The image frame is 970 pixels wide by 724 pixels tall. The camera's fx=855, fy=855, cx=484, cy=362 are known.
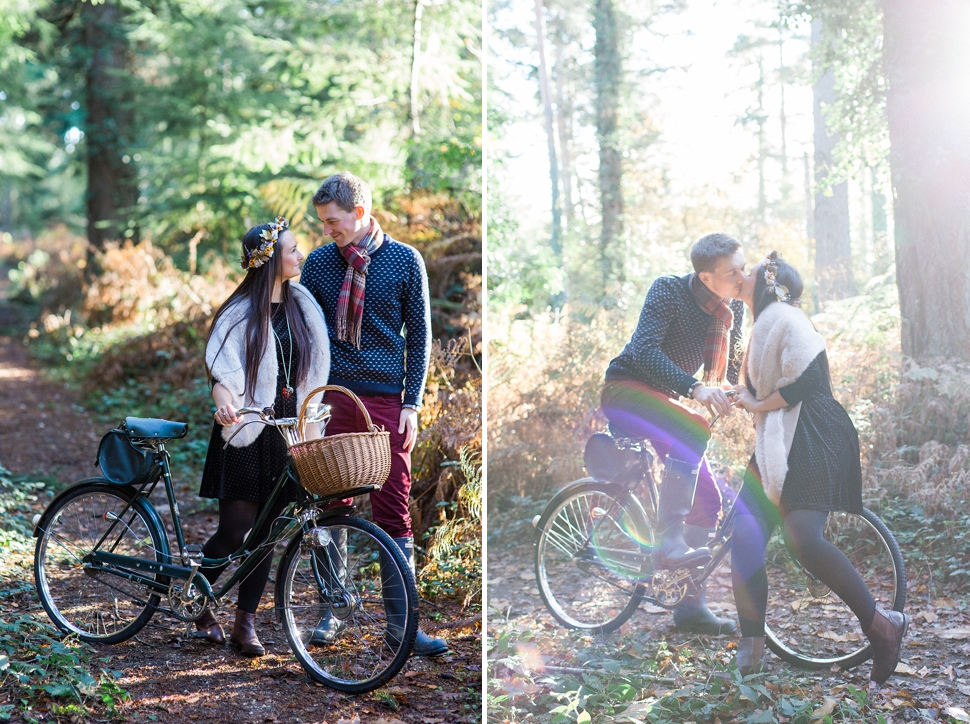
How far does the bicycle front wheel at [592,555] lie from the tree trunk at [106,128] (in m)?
8.99

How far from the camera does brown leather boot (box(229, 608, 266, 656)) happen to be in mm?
3869

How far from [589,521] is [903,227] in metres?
2.05

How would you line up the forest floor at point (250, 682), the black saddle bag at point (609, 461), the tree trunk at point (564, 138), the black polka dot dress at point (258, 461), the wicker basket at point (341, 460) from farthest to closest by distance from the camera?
1. the tree trunk at point (564, 138)
2. the black saddle bag at point (609, 461)
3. the black polka dot dress at point (258, 461)
4. the forest floor at point (250, 682)
5. the wicker basket at point (341, 460)

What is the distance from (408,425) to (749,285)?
169 cm

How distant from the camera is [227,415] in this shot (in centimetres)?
355

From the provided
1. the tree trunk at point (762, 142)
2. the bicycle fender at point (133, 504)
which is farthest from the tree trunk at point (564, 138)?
the bicycle fender at point (133, 504)

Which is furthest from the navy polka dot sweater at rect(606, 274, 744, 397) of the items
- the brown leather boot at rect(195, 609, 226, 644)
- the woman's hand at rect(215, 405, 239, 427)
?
the brown leather boot at rect(195, 609, 226, 644)

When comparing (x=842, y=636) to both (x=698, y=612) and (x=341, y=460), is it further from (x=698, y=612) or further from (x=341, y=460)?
(x=341, y=460)

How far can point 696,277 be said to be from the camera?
13.4 feet

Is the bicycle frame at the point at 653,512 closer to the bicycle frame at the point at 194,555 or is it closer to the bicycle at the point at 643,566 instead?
the bicycle at the point at 643,566

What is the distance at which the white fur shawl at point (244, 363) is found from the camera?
12.0 ft

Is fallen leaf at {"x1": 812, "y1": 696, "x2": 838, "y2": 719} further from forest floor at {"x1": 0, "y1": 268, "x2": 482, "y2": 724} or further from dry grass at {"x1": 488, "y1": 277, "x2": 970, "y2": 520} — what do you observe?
forest floor at {"x1": 0, "y1": 268, "x2": 482, "y2": 724}

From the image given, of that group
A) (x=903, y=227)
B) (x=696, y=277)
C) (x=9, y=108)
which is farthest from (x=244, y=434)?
(x=9, y=108)

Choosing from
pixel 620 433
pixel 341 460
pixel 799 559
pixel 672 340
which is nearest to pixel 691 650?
pixel 799 559
